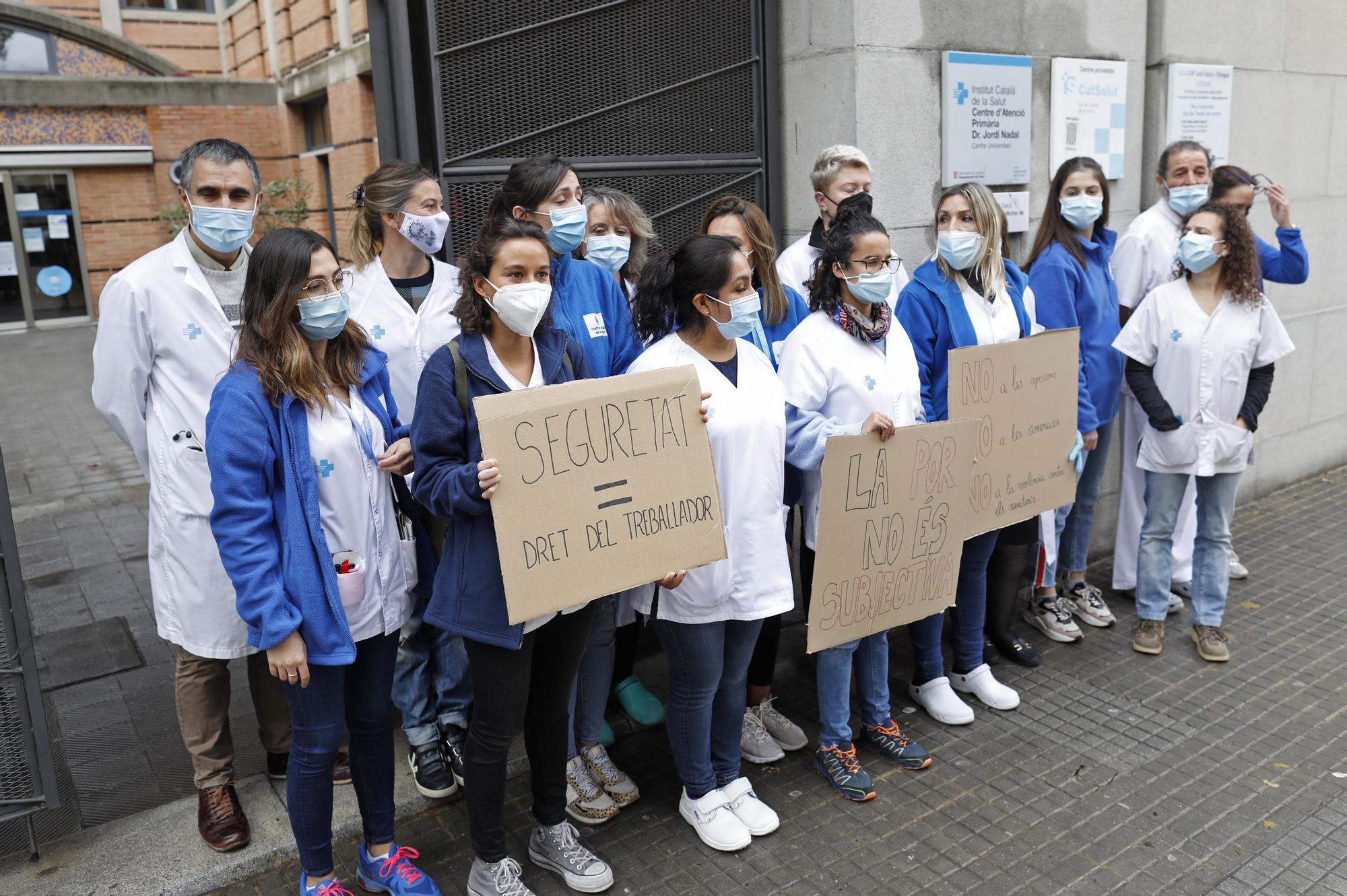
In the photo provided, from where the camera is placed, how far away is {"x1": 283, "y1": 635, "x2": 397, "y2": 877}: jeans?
293cm

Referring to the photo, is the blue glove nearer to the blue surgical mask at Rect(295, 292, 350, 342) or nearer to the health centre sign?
the health centre sign

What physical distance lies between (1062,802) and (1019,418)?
150cm

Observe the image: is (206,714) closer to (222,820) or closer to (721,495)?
(222,820)

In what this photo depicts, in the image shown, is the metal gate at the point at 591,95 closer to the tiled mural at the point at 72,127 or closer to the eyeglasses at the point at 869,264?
the eyeglasses at the point at 869,264

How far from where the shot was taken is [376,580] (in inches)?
118

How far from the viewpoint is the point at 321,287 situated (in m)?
2.90

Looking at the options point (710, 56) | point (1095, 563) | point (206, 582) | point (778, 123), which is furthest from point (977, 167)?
point (206, 582)

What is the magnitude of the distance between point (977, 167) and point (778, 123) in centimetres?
107

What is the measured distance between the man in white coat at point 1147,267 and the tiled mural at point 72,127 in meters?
20.0

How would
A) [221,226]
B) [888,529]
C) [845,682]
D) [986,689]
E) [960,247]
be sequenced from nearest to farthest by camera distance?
[221,226], [888,529], [845,682], [960,247], [986,689]

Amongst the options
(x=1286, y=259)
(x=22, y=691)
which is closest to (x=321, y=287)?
(x=22, y=691)

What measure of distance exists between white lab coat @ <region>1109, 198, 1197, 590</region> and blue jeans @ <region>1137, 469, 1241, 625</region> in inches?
13.7

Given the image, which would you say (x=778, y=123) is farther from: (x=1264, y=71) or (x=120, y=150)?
(x=120, y=150)

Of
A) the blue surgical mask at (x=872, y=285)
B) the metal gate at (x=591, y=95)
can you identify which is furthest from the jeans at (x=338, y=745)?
the metal gate at (x=591, y=95)
